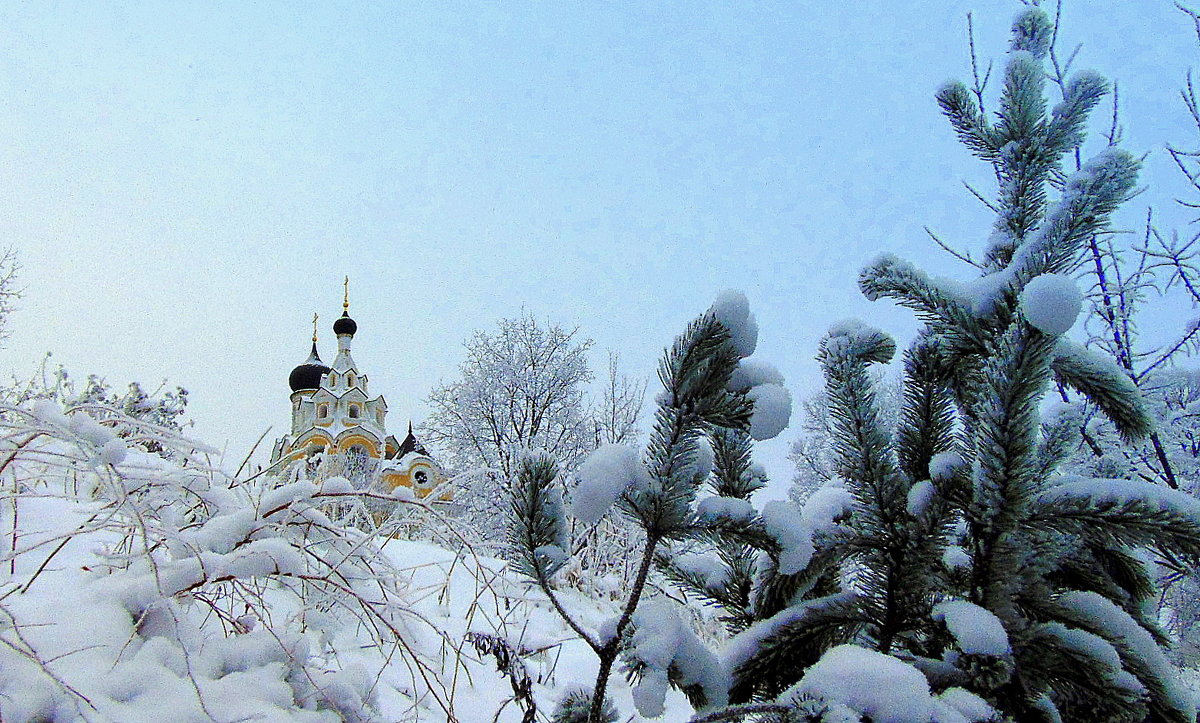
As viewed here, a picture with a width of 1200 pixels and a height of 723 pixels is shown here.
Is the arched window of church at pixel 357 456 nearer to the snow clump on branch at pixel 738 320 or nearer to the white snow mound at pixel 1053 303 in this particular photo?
the snow clump on branch at pixel 738 320

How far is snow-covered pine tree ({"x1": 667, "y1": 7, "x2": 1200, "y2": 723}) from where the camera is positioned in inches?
35.5

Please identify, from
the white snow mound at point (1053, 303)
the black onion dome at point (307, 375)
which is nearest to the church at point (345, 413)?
the black onion dome at point (307, 375)

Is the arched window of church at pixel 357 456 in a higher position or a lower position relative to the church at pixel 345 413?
lower

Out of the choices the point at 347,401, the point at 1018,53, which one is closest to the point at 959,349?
the point at 1018,53

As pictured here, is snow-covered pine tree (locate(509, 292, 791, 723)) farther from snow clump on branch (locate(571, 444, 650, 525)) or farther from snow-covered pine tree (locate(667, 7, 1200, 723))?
snow-covered pine tree (locate(667, 7, 1200, 723))

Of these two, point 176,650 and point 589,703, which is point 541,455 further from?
point 176,650

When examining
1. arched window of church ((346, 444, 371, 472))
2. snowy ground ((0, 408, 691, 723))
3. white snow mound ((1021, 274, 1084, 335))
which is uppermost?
arched window of church ((346, 444, 371, 472))

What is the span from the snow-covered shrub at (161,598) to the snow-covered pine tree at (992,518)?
705mm

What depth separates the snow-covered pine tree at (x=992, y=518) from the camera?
90cm

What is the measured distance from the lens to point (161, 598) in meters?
1.09

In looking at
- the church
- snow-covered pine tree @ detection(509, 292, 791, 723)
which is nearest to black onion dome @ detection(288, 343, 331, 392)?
the church

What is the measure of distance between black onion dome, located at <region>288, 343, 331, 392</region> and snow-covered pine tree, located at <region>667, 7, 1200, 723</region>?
31.4 m

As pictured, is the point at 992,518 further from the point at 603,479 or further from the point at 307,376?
the point at 307,376

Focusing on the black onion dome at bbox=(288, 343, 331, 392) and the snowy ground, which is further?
the black onion dome at bbox=(288, 343, 331, 392)
